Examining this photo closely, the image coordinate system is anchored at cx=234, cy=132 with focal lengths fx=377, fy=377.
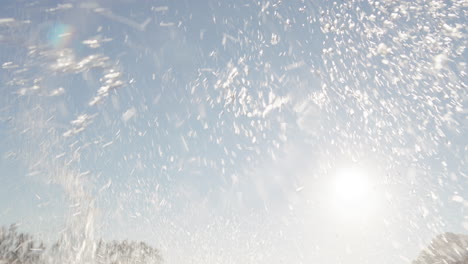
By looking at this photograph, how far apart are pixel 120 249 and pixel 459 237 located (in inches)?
2408

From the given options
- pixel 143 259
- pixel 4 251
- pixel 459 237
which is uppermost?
pixel 4 251

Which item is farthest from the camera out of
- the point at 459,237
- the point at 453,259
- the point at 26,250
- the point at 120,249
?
the point at 120,249

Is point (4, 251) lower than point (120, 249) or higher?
higher

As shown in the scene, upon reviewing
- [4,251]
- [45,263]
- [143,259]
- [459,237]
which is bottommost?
[459,237]

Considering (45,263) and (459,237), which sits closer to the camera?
(45,263)

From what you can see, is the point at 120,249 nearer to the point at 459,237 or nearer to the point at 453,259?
the point at 453,259

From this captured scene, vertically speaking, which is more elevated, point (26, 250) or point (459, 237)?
point (26, 250)

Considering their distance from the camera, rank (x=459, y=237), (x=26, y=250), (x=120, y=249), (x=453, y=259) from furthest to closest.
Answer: (x=120, y=249), (x=459, y=237), (x=26, y=250), (x=453, y=259)

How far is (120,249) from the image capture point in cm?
7125

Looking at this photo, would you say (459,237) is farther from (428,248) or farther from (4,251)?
(4,251)

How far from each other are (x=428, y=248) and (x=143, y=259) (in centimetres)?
5060

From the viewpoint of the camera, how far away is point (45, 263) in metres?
59.9

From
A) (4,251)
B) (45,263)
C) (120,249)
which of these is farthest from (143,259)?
(4,251)

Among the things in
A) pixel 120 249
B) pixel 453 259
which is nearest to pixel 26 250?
pixel 120 249
